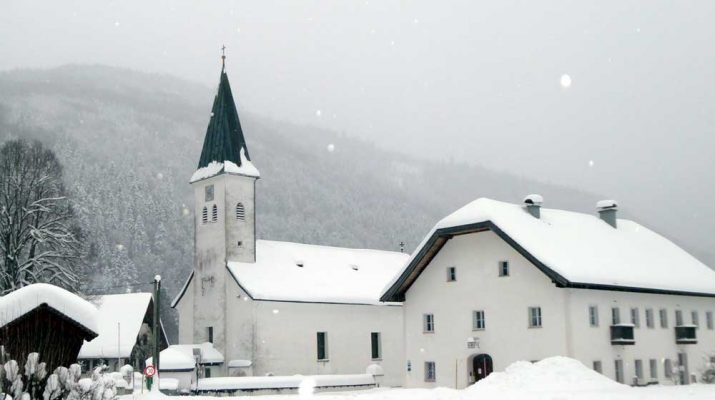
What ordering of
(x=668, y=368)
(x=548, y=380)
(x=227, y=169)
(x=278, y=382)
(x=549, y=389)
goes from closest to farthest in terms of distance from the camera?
(x=549, y=389) → (x=548, y=380) → (x=668, y=368) → (x=278, y=382) → (x=227, y=169)

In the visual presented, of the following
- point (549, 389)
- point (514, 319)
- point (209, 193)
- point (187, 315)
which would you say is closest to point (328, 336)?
point (187, 315)

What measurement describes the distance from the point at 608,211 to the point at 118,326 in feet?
105

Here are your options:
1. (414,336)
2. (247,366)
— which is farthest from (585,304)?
(247,366)

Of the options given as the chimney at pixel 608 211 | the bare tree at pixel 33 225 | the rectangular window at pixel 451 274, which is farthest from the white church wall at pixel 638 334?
the bare tree at pixel 33 225

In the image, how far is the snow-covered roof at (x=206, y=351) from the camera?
5216cm

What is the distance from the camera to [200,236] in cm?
5788

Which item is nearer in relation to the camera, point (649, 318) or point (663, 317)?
point (649, 318)

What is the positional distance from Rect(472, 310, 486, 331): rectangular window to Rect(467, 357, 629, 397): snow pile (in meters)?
7.63

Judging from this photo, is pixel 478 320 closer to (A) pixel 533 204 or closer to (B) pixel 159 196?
(A) pixel 533 204

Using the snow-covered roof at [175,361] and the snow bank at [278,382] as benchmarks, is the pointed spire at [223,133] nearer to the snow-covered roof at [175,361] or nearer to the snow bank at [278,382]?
the snow-covered roof at [175,361]

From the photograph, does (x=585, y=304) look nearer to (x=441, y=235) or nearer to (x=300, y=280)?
(x=441, y=235)

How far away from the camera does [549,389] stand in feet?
94.6

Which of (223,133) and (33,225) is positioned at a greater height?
(223,133)

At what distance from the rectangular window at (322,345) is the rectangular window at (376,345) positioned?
3.97m
